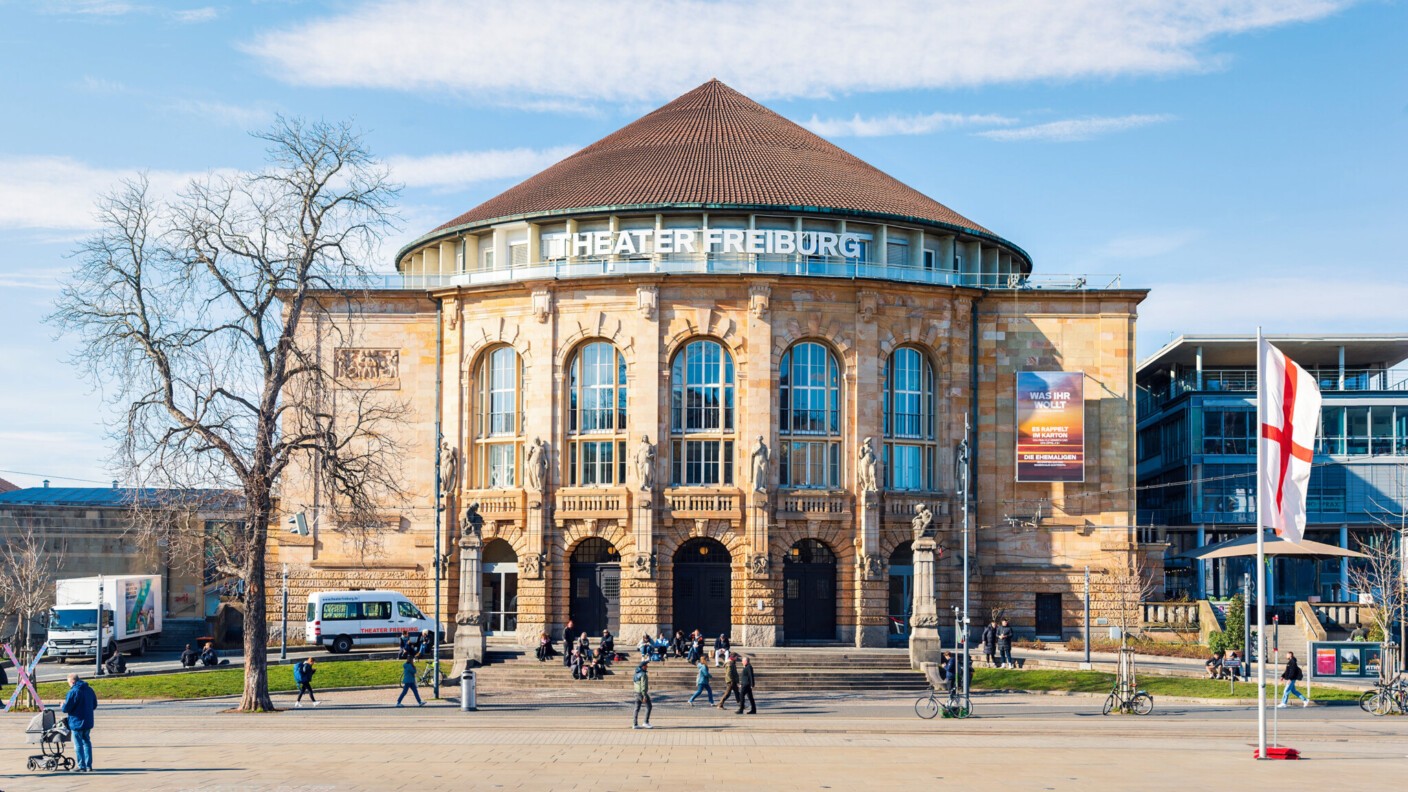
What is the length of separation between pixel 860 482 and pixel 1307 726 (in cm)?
2251

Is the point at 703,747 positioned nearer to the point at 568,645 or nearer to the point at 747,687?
the point at 747,687

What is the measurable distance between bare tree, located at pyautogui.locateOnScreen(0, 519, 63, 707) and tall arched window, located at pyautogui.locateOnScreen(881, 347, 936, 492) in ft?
113

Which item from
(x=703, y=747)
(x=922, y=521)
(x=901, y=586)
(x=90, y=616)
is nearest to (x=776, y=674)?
(x=922, y=521)

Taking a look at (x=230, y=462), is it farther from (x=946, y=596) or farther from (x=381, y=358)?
(x=946, y=596)

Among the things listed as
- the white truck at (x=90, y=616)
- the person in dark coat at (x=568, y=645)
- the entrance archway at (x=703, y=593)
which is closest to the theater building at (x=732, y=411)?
the entrance archway at (x=703, y=593)

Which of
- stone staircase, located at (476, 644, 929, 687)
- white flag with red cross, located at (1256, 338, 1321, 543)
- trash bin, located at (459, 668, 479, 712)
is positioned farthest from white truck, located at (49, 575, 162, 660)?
white flag with red cross, located at (1256, 338, 1321, 543)

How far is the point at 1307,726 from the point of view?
34.1m

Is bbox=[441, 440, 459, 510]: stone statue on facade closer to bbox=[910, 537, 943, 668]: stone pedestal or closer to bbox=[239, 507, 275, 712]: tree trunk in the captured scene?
bbox=[239, 507, 275, 712]: tree trunk

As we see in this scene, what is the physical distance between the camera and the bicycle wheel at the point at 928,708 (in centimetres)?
3644

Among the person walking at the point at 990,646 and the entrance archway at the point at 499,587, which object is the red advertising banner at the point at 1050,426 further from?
the entrance archway at the point at 499,587

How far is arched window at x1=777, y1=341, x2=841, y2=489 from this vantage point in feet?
179

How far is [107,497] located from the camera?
8762 cm

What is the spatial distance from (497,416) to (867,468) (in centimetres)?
1671

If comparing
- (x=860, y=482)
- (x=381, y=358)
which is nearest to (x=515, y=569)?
(x=381, y=358)
